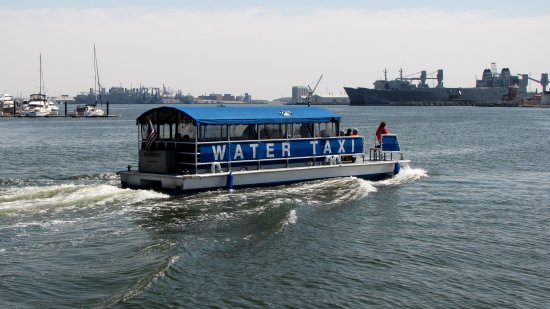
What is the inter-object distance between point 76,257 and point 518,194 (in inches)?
848

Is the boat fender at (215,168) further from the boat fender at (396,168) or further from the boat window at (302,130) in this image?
the boat fender at (396,168)

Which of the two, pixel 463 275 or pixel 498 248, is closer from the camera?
pixel 463 275

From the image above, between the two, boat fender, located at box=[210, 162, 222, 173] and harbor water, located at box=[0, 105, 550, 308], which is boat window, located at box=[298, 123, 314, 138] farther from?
boat fender, located at box=[210, 162, 222, 173]

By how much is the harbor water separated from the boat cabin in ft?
5.19

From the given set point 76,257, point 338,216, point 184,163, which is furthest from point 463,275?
point 184,163

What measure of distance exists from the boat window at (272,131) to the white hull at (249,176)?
1737 millimetres

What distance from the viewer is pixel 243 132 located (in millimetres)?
32188

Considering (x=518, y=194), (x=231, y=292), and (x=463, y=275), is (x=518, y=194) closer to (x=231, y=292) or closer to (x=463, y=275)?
(x=463, y=275)

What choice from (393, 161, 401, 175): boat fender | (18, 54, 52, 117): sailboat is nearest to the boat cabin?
(393, 161, 401, 175): boat fender

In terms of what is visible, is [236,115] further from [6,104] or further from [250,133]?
[6,104]

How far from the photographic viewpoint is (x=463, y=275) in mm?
19031

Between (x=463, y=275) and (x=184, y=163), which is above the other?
(x=184, y=163)

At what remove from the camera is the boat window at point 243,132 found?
31781 millimetres

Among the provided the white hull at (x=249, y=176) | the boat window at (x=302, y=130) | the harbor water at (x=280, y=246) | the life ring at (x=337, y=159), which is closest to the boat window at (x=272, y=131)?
the boat window at (x=302, y=130)
